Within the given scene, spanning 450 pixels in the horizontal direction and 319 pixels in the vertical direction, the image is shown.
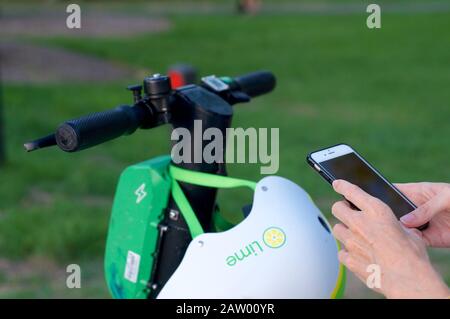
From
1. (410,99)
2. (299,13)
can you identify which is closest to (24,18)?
(299,13)

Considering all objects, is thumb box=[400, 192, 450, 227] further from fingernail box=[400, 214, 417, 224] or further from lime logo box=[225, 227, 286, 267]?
lime logo box=[225, 227, 286, 267]

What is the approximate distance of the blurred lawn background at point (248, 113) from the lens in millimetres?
4555

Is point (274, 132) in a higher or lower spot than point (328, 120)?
higher

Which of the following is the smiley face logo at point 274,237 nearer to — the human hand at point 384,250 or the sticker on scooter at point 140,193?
the human hand at point 384,250

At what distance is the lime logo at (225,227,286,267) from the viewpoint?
1.65 meters

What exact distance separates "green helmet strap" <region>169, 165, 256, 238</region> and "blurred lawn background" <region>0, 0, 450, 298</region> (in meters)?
2.14

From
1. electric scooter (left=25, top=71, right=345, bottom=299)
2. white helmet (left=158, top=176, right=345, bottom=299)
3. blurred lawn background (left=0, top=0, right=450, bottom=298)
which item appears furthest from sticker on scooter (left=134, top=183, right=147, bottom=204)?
blurred lawn background (left=0, top=0, right=450, bottom=298)

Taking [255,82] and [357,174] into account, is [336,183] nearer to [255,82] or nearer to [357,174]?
[357,174]

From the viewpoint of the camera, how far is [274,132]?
2.03 meters

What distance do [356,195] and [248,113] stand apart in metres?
7.78

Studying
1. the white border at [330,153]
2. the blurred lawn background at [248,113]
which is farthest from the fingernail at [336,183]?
the blurred lawn background at [248,113]
